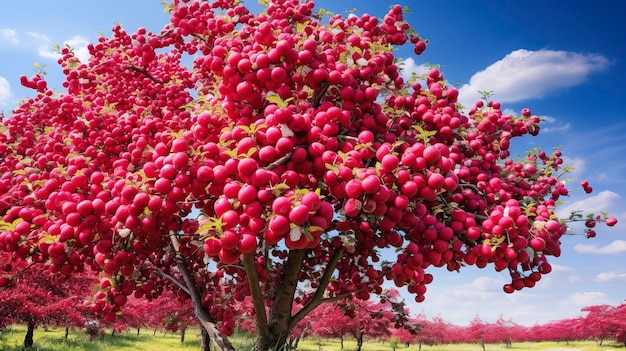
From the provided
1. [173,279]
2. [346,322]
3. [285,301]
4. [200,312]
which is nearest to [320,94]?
[285,301]

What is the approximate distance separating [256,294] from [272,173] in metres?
2.65

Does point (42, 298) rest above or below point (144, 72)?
below

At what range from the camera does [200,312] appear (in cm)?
640

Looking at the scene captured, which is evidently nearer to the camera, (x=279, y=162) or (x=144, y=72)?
(x=279, y=162)

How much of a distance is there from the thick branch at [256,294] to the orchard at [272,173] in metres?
0.02

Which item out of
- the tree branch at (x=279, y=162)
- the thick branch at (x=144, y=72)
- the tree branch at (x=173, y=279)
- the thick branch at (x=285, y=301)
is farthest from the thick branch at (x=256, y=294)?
the thick branch at (x=144, y=72)

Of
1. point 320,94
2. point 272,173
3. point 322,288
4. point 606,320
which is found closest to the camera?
point 272,173

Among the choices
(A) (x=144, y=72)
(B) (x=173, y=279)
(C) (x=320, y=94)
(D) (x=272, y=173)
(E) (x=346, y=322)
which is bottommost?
(E) (x=346, y=322)

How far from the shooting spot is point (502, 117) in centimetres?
575

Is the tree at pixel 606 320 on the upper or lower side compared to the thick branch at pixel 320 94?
lower

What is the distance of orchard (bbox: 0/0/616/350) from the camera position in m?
3.36

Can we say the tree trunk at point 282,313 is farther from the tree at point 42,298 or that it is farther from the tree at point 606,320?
the tree at point 606,320

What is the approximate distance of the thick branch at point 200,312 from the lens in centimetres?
579

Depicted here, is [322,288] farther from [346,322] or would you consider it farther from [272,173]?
[346,322]
